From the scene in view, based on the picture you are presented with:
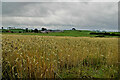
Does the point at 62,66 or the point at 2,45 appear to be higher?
the point at 2,45

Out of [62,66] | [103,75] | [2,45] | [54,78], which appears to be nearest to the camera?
[54,78]

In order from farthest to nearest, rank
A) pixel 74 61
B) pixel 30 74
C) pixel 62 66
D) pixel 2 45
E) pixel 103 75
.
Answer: pixel 2 45, pixel 74 61, pixel 62 66, pixel 103 75, pixel 30 74

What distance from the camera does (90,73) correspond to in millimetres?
3445

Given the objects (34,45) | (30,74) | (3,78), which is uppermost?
(34,45)

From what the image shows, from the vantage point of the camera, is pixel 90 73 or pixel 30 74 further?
pixel 90 73

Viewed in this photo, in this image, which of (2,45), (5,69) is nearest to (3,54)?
(2,45)

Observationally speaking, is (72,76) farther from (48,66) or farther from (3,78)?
(3,78)

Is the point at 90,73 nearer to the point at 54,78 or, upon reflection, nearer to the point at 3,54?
the point at 54,78

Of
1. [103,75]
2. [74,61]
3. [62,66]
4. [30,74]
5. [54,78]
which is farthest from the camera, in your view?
[74,61]

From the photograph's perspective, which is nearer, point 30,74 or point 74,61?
point 30,74

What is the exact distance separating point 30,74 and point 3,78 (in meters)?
0.93

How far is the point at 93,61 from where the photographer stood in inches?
175

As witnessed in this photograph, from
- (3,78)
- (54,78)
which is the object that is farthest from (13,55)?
(54,78)

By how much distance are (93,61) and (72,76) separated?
5.10 ft
